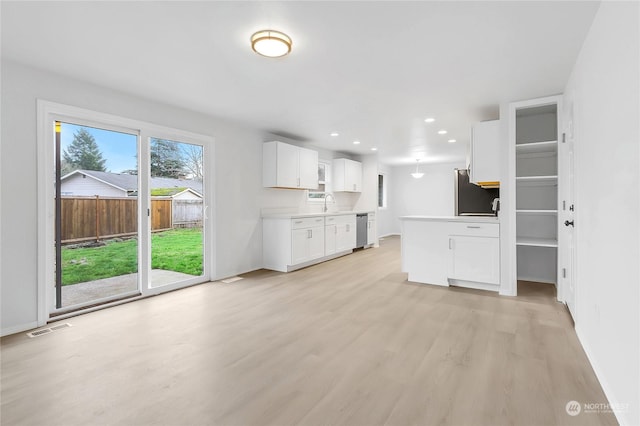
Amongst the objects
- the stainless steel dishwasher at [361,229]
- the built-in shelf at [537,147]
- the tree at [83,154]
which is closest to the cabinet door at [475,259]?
the built-in shelf at [537,147]

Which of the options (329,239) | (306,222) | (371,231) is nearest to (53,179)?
(306,222)

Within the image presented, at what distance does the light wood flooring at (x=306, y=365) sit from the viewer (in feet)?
5.42

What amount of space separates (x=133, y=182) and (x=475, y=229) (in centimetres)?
419

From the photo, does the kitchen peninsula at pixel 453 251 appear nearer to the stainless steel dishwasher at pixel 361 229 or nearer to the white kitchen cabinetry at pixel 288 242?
the white kitchen cabinetry at pixel 288 242

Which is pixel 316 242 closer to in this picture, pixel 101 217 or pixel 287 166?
pixel 287 166

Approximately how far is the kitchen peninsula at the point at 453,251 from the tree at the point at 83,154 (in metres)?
3.79

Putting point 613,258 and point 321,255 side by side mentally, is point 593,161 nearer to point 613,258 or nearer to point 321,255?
point 613,258

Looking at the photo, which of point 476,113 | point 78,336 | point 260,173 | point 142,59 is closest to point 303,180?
point 260,173

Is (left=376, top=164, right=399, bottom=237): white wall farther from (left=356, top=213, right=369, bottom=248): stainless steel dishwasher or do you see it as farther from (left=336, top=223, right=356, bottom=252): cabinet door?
(left=336, top=223, right=356, bottom=252): cabinet door

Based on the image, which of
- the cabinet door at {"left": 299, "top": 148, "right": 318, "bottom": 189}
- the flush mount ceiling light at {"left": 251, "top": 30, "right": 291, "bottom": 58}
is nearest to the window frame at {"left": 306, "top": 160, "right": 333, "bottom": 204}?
the cabinet door at {"left": 299, "top": 148, "right": 318, "bottom": 189}

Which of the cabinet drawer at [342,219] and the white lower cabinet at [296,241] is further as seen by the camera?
the cabinet drawer at [342,219]

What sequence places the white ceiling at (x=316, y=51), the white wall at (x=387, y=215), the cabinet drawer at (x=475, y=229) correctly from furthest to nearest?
the white wall at (x=387, y=215), the cabinet drawer at (x=475, y=229), the white ceiling at (x=316, y=51)

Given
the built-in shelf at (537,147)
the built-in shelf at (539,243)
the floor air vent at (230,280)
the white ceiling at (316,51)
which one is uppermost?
the white ceiling at (316,51)

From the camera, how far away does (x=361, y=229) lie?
7.17m
